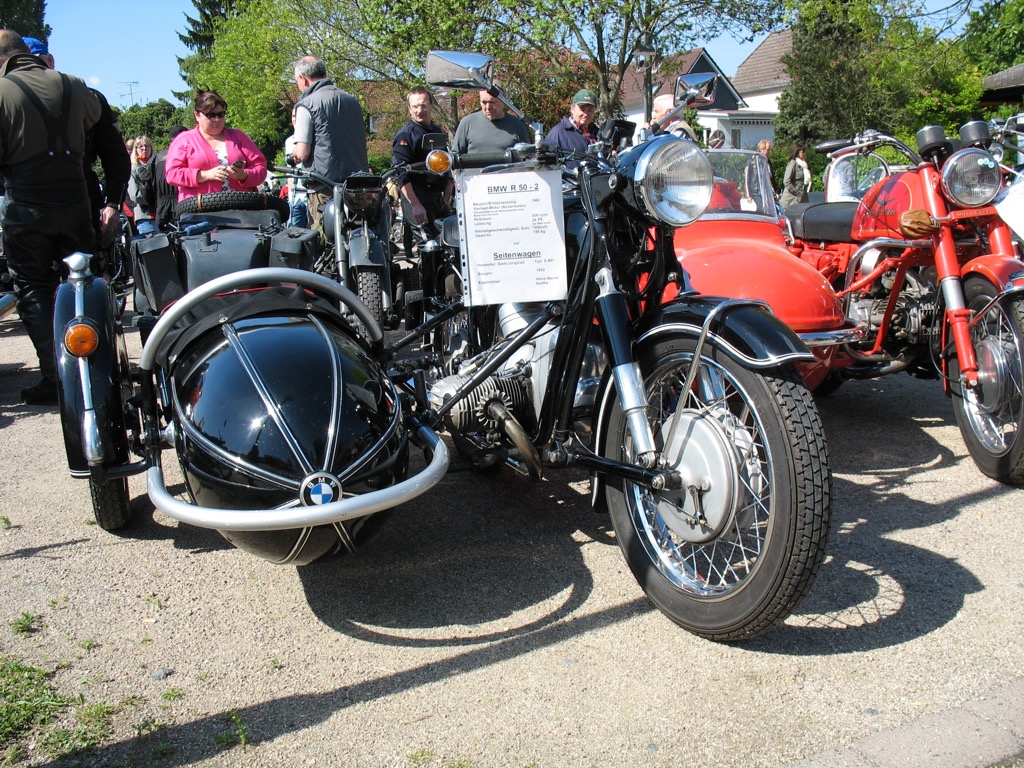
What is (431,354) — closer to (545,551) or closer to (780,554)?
(545,551)

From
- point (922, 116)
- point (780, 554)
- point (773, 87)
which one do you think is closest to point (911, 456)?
point (780, 554)

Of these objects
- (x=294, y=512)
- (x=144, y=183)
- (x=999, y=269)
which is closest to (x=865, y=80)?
(x=144, y=183)

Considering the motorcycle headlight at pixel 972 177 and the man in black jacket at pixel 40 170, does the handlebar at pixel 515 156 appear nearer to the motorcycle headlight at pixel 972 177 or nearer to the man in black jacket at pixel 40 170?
the motorcycle headlight at pixel 972 177

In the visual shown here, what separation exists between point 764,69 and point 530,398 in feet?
163

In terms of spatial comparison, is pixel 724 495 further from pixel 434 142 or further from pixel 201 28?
pixel 201 28

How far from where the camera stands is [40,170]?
5.00 m

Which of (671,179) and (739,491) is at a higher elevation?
(671,179)

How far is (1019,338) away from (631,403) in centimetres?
231

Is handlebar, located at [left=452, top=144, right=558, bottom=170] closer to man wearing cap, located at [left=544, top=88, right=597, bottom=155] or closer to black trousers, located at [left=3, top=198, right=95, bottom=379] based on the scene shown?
black trousers, located at [left=3, top=198, right=95, bottom=379]

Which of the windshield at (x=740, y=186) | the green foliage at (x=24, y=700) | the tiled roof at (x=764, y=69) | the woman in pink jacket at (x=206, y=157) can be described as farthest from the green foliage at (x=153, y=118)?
the green foliage at (x=24, y=700)

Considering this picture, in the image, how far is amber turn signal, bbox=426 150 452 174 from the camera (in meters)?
2.96

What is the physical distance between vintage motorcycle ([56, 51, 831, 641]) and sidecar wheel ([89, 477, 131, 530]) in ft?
0.05

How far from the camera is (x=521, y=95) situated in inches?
829

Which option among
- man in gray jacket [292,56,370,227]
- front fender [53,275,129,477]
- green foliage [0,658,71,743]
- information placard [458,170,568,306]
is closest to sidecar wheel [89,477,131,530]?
front fender [53,275,129,477]
